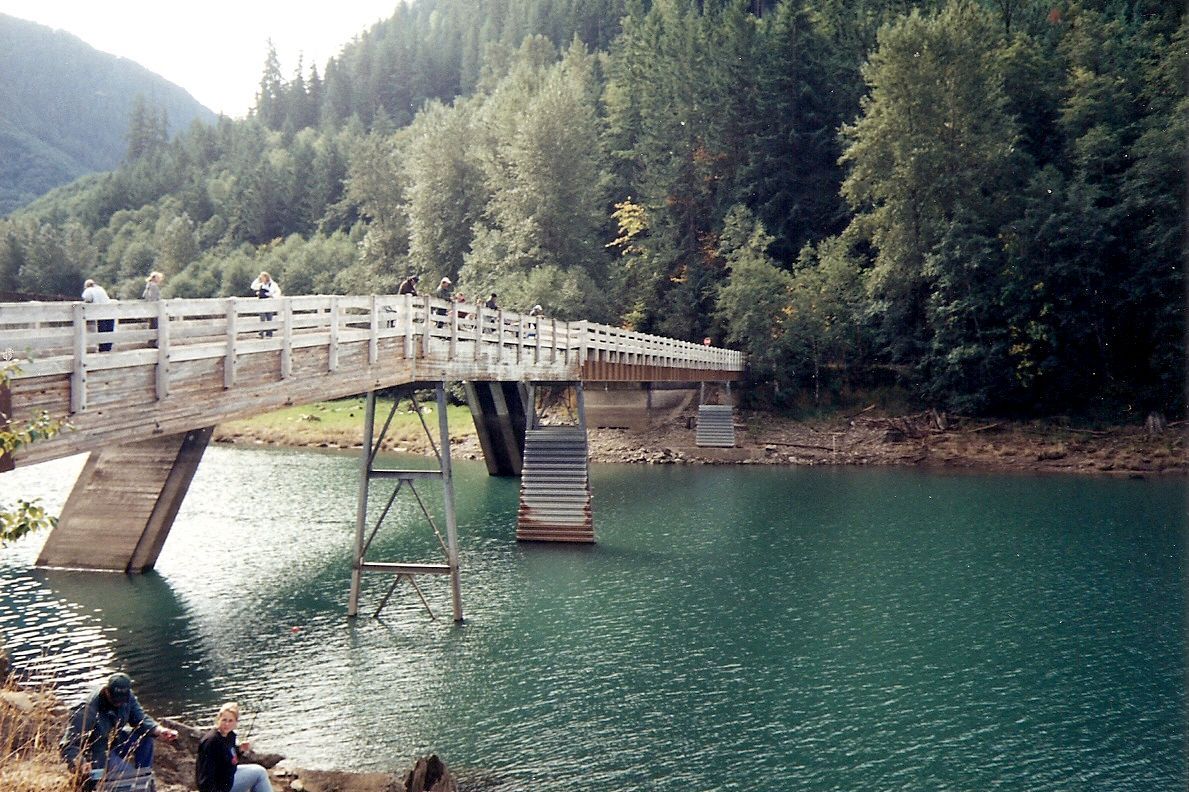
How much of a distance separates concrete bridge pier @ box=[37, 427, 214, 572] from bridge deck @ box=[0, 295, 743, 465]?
10.1 metres

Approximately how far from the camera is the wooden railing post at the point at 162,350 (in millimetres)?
14516

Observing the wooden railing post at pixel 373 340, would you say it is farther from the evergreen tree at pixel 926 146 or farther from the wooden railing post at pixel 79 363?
the evergreen tree at pixel 926 146

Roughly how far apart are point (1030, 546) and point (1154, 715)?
17474 millimetres

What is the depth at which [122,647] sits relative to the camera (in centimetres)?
2253

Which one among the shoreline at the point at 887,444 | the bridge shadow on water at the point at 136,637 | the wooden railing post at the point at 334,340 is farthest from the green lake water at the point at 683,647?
the shoreline at the point at 887,444

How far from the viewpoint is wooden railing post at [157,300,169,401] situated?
14516mm

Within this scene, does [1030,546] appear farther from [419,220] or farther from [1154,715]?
[419,220]

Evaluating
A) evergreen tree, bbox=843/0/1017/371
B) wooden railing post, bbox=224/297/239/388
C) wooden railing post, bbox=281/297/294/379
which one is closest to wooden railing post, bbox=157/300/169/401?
wooden railing post, bbox=224/297/239/388

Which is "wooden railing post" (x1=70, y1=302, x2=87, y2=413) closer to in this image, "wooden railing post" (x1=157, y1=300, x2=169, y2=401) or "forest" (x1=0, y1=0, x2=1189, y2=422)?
"wooden railing post" (x1=157, y1=300, x2=169, y2=401)

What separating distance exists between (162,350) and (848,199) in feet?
202

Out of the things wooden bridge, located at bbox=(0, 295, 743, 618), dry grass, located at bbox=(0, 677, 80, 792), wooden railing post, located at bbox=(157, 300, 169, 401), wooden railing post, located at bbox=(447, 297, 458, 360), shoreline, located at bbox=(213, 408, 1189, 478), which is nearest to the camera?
dry grass, located at bbox=(0, 677, 80, 792)

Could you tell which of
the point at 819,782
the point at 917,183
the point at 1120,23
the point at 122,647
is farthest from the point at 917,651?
the point at 1120,23

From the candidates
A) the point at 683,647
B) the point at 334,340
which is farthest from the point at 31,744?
the point at 683,647

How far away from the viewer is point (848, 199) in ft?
229
